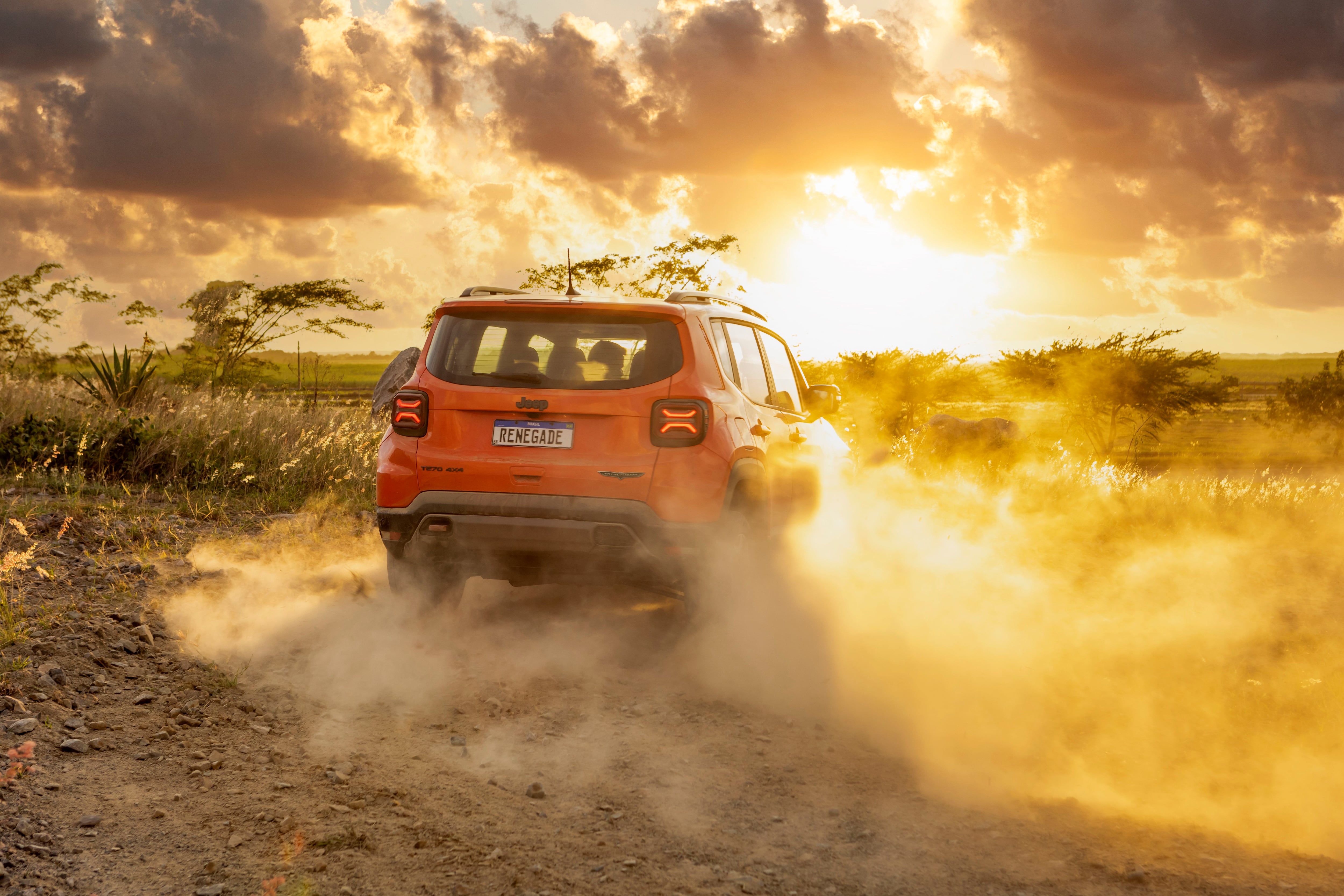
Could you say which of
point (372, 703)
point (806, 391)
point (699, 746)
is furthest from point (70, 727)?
point (806, 391)

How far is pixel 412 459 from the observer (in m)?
5.38

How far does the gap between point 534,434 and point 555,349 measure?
49 centimetres

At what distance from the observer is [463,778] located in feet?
13.1

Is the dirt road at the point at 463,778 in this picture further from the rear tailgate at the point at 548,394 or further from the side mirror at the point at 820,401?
the side mirror at the point at 820,401

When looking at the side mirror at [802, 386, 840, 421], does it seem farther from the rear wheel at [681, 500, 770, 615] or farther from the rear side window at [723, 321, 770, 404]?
the rear wheel at [681, 500, 770, 615]


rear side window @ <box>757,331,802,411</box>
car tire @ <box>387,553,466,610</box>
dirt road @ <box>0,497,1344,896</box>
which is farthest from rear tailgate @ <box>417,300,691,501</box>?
rear side window @ <box>757,331,802,411</box>

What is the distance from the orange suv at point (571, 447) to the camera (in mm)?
5105

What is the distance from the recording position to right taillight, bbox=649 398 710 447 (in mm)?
5121

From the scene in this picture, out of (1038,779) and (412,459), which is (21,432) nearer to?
(412,459)

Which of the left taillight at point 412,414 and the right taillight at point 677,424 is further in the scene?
the left taillight at point 412,414

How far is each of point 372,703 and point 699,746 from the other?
1.60m

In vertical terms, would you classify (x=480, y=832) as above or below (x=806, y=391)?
below

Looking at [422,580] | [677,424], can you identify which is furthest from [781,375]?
[422,580]

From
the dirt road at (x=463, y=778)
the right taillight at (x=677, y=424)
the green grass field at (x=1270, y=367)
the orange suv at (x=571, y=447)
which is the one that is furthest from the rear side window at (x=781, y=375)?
the green grass field at (x=1270, y=367)
